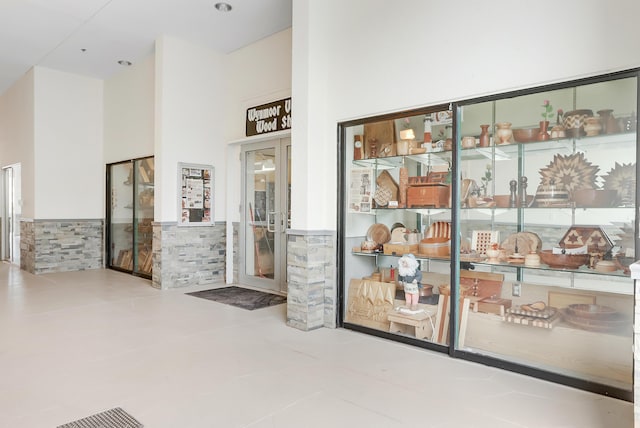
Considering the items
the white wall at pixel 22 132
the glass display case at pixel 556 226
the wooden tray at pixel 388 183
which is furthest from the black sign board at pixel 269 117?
the white wall at pixel 22 132

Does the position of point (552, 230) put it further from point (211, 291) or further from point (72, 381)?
point (211, 291)

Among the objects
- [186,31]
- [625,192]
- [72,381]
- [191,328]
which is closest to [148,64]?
[186,31]

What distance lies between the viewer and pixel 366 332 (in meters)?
3.86

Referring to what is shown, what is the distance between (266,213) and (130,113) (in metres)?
3.34

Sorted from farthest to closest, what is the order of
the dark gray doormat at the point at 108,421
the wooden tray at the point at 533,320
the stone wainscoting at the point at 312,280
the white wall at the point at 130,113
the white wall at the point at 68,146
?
the white wall at the point at 68,146, the white wall at the point at 130,113, the stone wainscoting at the point at 312,280, the wooden tray at the point at 533,320, the dark gray doormat at the point at 108,421

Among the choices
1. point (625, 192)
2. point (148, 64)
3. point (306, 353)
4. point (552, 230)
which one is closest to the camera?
point (625, 192)

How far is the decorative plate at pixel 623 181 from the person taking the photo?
2.66m

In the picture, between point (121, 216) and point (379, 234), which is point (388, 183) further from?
point (121, 216)

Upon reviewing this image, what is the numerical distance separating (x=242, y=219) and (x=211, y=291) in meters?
1.18

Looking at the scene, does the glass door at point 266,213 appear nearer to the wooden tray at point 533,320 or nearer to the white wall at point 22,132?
the wooden tray at point 533,320

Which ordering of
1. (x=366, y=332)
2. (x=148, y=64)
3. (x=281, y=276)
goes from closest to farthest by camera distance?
(x=366, y=332) → (x=281, y=276) → (x=148, y=64)

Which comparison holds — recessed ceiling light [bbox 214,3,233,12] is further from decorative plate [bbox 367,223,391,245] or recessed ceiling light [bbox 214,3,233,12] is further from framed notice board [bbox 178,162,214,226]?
decorative plate [bbox 367,223,391,245]

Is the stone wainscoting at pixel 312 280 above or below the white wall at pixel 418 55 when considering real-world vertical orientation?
below

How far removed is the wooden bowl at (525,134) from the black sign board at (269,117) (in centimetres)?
293
